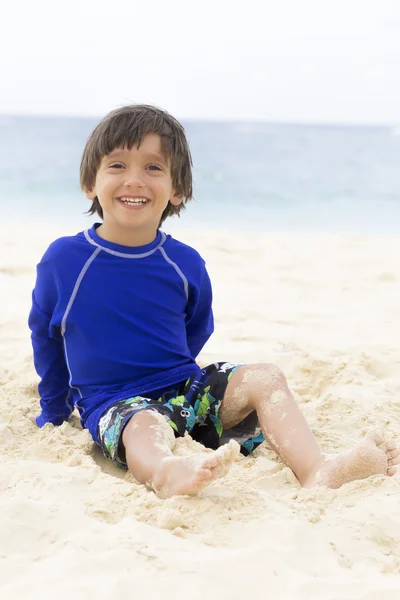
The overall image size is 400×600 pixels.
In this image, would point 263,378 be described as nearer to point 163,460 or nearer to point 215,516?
point 163,460

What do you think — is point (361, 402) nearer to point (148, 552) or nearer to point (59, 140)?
point (148, 552)

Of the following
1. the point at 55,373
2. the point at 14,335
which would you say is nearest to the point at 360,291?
the point at 14,335

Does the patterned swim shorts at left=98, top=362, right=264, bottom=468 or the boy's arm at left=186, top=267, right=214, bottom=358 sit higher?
the boy's arm at left=186, top=267, right=214, bottom=358

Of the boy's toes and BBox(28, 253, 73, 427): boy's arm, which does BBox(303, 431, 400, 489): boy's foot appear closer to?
the boy's toes

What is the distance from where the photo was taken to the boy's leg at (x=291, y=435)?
198 cm

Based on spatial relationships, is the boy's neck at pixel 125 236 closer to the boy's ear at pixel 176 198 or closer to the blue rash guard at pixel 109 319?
the blue rash guard at pixel 109 319

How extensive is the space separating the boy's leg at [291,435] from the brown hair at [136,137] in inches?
28.1

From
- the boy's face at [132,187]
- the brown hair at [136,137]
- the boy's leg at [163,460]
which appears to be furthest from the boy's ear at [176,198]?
the boy's leg at [163,460]

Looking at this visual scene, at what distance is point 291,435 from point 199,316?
0.61 meters

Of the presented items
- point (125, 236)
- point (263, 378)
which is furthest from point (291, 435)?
point (125, 236)

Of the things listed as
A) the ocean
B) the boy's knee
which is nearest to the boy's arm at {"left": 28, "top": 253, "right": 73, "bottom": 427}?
the boy's knee

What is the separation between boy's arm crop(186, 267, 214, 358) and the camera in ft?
8.16

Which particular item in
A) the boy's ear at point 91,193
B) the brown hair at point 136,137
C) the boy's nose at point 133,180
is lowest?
the boy's ear at point 91,193

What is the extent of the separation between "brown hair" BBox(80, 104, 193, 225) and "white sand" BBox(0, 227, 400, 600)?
0.89m
